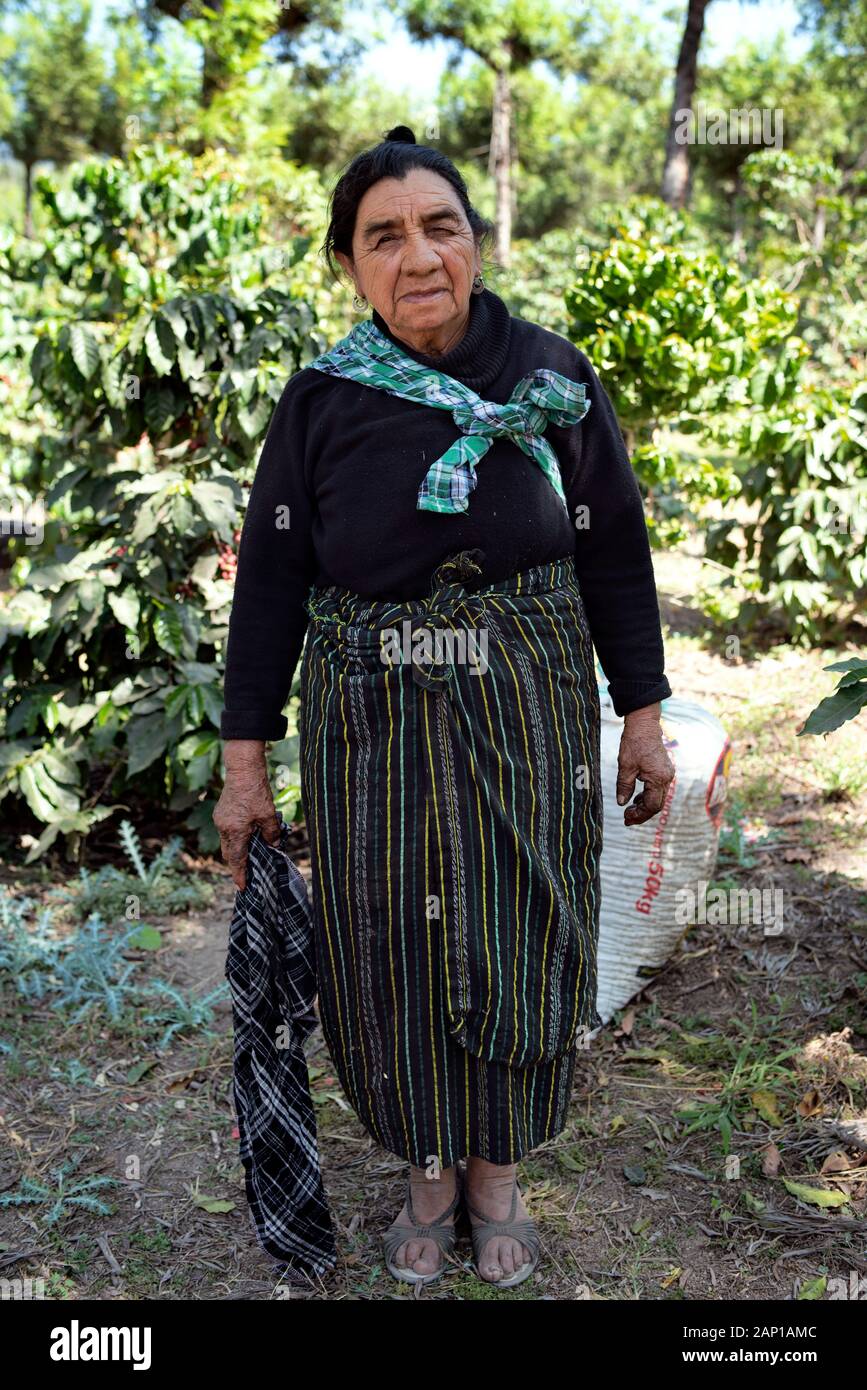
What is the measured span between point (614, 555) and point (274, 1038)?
0.92 m

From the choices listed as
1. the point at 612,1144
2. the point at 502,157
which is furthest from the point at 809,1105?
the point at 502,157

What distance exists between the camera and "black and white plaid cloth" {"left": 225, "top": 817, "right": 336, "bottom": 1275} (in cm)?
180

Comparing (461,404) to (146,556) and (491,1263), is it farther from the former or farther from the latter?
(146,556)

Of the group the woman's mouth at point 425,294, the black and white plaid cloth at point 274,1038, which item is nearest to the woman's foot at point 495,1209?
the black and white plaid cloth at point 274,1038

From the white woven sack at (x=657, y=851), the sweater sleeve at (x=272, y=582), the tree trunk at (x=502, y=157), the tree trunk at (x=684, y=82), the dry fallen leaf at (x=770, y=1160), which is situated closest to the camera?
the sweater sleeve at (x=272, y=582)

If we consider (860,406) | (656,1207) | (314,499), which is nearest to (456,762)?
(314,499)

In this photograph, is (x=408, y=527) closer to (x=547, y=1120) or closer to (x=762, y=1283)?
(x=547, y=1120)

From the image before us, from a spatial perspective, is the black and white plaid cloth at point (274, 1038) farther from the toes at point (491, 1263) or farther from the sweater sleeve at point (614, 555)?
the sweater sleeve at point (614, 555)

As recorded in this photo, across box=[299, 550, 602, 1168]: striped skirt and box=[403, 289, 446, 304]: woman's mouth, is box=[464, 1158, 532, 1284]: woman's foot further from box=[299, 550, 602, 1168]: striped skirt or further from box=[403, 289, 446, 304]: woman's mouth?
box=[403, 289, 446, 304]: woman's mouth

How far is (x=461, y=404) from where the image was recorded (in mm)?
1641

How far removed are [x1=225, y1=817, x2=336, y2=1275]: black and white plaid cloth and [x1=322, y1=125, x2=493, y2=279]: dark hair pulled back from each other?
0.91m

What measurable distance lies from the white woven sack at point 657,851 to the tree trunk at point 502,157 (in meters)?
14.0

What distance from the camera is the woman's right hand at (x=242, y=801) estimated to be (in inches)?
71.1

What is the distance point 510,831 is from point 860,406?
3.31m
